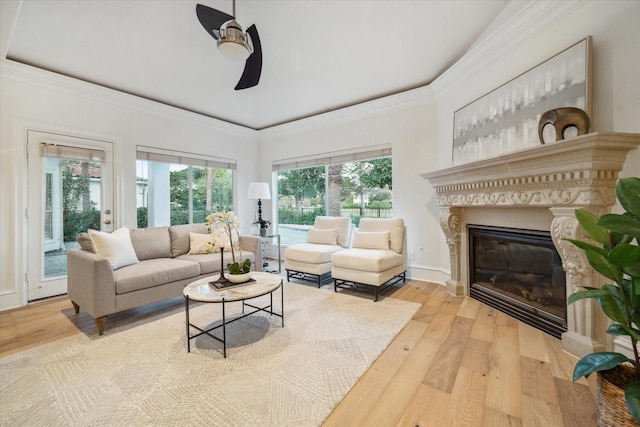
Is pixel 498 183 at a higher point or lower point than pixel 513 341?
higher

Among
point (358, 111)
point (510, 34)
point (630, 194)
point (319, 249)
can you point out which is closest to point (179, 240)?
point (319, 249)

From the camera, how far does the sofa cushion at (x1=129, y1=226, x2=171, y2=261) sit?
3256mm

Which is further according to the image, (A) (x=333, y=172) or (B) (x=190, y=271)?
(A) (x=333, y=172)

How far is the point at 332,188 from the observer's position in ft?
16.3

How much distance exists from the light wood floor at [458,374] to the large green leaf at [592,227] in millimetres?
953

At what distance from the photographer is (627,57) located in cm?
173

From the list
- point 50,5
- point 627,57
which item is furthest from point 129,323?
point 627,57

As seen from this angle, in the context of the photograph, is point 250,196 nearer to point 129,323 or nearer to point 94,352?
Answer: point 129,323

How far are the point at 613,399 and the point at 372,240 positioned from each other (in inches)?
104

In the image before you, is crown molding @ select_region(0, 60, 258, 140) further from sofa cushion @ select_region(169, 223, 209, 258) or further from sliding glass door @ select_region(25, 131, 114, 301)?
sofa cushion @ select_region(169, 223, 209, 258)

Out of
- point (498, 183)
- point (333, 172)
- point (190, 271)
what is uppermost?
point (333, 172)

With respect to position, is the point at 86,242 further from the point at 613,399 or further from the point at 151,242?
the point at 613,399

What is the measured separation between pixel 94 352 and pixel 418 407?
234 cm

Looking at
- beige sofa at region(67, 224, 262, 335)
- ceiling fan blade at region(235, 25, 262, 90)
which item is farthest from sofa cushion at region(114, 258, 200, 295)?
ceiling fan blade at region(235, 25, 262, 90)
